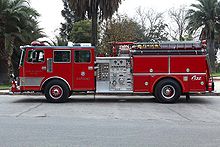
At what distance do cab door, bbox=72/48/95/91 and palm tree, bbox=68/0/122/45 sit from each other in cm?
963

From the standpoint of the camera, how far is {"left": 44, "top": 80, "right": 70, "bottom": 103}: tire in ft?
51.4

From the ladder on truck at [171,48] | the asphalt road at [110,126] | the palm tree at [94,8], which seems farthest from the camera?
the palm tree at [94,8]

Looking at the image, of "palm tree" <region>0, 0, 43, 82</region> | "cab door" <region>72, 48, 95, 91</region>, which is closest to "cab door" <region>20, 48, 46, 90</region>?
"cab door" <region>72, 48, 95, 91</region>

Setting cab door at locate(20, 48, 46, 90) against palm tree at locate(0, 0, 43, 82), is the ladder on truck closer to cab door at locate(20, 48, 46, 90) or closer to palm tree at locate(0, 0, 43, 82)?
cab door at locate(20, 48, 46, 90)

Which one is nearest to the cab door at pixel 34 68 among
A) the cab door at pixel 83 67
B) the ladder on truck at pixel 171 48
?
the cab door at pixel 83 67

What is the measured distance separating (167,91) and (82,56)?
156 inches

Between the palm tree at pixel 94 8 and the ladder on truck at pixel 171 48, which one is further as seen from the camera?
the palm tree at pixel 94 8

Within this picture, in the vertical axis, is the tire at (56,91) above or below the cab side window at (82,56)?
below

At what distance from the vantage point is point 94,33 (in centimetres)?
2528

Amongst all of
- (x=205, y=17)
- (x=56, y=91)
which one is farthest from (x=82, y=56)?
(x=205, y=17)

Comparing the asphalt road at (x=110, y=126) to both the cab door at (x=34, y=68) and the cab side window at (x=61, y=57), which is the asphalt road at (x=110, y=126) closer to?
the cab door at (x=34, y=68)

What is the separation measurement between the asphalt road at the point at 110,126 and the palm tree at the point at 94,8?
12.2m

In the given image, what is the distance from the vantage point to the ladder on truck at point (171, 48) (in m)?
15.7

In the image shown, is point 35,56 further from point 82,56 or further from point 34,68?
point 82,56
